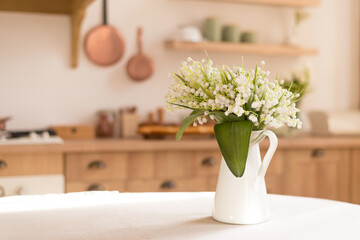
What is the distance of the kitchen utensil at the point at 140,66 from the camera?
3.14m

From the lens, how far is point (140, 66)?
316cm

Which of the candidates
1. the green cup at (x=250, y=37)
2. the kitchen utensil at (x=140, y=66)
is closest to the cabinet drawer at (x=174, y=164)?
the kitchen utensil at (x=140, y=66)

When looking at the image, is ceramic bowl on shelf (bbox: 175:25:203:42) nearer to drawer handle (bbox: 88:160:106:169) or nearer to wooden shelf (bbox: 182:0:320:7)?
wooden shelf (bbox: 182:0:320:7)

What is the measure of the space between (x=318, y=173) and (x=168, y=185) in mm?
962

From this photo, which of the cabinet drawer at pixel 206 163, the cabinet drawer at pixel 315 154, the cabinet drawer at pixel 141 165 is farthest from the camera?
the cabinet drawer at pixel 315 154

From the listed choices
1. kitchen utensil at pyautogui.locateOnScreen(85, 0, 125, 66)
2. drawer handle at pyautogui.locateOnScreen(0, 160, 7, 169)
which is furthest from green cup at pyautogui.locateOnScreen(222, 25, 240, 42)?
drawer handle at pyautogui.locateOnScreen(0, 160, 7, 169)

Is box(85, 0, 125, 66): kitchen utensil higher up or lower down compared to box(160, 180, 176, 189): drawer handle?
higher up

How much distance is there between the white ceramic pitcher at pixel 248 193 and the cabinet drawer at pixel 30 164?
56.6 inches

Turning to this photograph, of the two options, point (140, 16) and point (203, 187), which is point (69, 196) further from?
point (140, 16)

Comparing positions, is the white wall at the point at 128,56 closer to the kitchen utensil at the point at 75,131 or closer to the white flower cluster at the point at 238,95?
the kitchen utensil at the point at 75,131

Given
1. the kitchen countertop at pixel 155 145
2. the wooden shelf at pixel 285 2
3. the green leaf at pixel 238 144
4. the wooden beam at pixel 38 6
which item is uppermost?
the wooden shelf at pixel 285 2

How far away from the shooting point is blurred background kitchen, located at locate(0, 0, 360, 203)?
2.53m

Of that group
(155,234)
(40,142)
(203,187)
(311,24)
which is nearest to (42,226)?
(155,234)

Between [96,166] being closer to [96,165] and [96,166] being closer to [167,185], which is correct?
[96,165]
